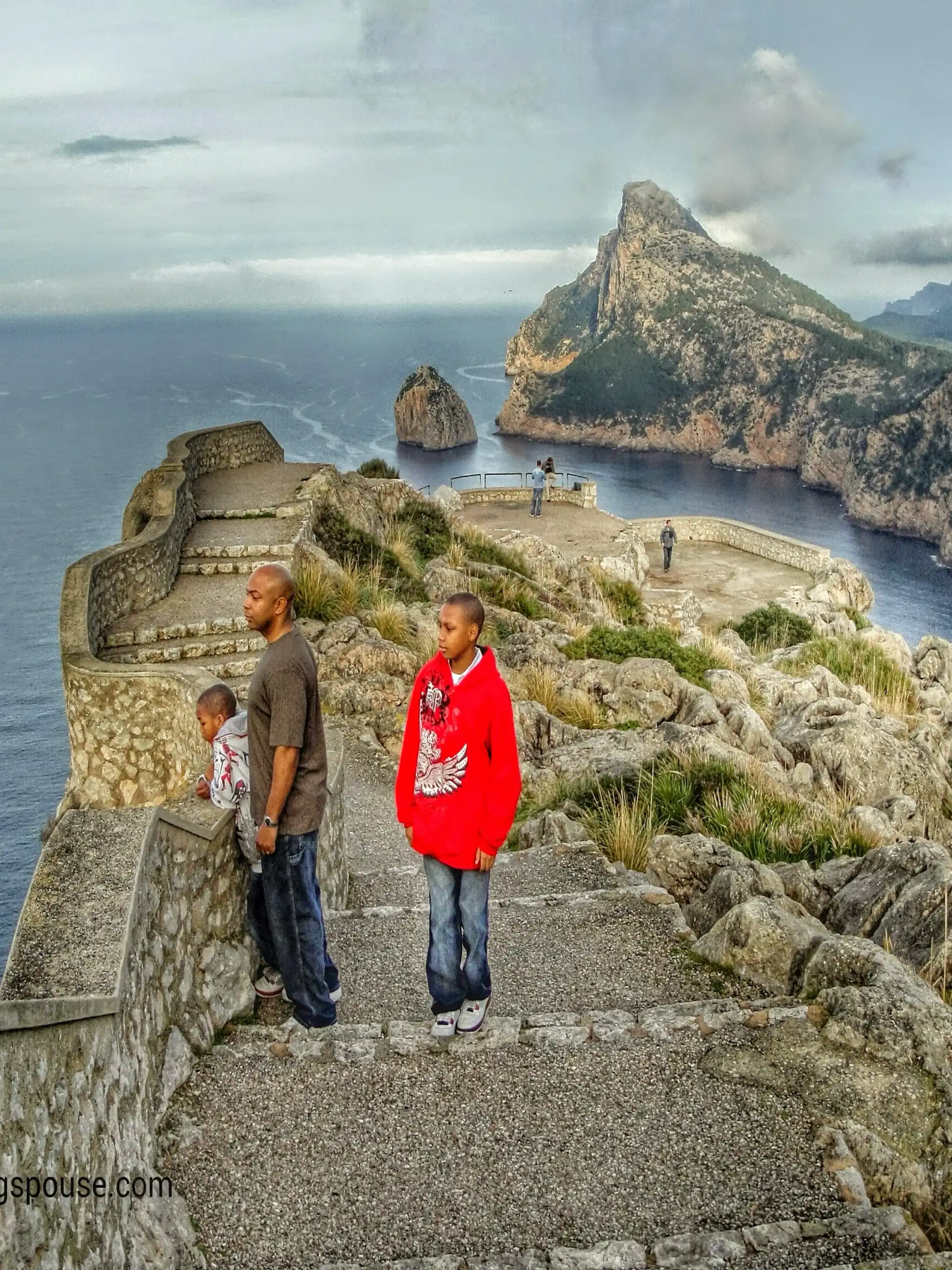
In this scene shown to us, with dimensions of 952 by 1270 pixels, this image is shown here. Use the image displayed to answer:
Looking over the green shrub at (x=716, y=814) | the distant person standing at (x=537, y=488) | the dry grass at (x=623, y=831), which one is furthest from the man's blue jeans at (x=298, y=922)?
the distant person standing at (x=537, y=488)

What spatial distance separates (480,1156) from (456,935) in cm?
91

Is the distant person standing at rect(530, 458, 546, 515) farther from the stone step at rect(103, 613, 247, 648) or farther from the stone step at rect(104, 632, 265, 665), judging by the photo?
the stone step at rect(104, 632, 265, 665)

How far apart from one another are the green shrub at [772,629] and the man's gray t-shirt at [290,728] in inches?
706

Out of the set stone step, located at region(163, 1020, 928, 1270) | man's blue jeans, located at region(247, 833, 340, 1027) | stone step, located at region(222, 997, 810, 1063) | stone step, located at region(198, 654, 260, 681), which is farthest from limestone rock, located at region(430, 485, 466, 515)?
stone step, located at region(163, 1020, 928, 1270)

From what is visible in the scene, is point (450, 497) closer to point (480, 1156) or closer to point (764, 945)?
point (764, 945)

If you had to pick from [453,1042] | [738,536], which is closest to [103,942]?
[453,1042]

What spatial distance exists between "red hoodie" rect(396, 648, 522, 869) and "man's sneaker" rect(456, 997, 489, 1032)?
0.68 metres

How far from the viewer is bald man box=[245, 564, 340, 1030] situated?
417cm

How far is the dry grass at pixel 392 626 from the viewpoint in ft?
40.7

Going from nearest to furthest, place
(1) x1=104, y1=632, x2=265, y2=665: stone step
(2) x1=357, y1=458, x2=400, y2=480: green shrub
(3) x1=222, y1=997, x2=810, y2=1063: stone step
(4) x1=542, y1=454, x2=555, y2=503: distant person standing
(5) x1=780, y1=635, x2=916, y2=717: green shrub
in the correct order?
(3) x1=222, y1=997, x2=810, y2=1063: stone step < (1) x1=104, y1=632, x2=265, y2=665: stone step < (5) x1=780, y1=635, x2=916, y2=717: green shrub < (2) x1=357, y1=458, x2=400, y2=480: green shrub < (4) x1=542, y1=454, x2=555, y2=503: distant person standing

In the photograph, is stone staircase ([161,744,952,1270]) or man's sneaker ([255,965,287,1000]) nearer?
stone staircase ([161,744,952,1270])

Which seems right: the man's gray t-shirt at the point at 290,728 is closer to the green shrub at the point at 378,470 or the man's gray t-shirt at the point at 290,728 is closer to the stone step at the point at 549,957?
the stone step at the point at 549,957

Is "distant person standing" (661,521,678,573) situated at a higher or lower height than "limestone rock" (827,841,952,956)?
lower

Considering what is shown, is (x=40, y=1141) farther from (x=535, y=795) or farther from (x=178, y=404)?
(x=178, y=404)
